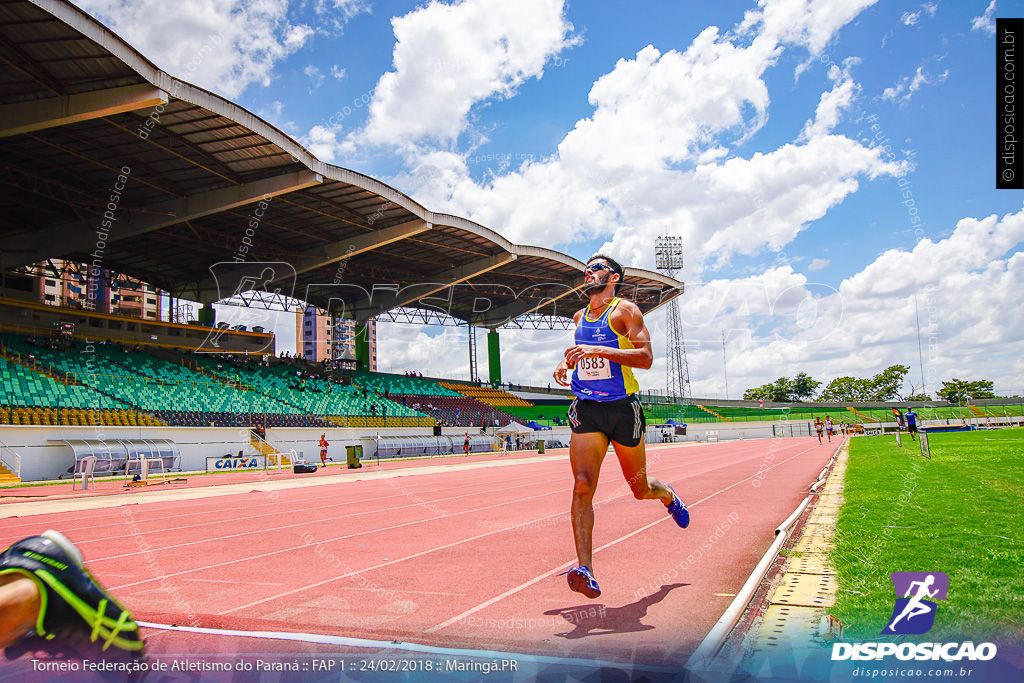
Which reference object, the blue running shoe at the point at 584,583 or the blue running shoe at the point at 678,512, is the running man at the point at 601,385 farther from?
the blue running shoe at the point at 678,512

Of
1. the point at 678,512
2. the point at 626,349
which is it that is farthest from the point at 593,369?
the point at 678,512

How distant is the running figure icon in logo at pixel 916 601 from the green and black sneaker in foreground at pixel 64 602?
12.1 ft

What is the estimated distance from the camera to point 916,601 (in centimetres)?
371

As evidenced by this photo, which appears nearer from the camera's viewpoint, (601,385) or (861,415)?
(601,385)

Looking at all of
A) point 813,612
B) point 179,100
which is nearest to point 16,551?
point 813,612

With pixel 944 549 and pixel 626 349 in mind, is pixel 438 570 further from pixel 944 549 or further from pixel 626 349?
pixel 944 549

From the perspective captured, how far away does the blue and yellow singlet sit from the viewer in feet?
14.4

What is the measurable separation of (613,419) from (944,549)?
328 centimetres

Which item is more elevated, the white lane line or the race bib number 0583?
the race bib number 0583

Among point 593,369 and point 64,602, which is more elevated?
point 593,369

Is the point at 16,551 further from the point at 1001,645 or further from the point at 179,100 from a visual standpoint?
the point at 179,100

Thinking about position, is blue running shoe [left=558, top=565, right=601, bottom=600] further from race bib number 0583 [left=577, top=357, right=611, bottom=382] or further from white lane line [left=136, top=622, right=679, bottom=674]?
race bib number 0583 [left=577, top=357, right=611, bottom=382]

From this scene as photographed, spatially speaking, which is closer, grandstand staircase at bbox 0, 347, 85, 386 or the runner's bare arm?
the runner's bare arm

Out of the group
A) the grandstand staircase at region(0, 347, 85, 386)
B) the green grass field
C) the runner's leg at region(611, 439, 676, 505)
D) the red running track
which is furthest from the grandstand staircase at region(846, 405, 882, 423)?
the runner's leg at region(611, 439, 676, 505)
